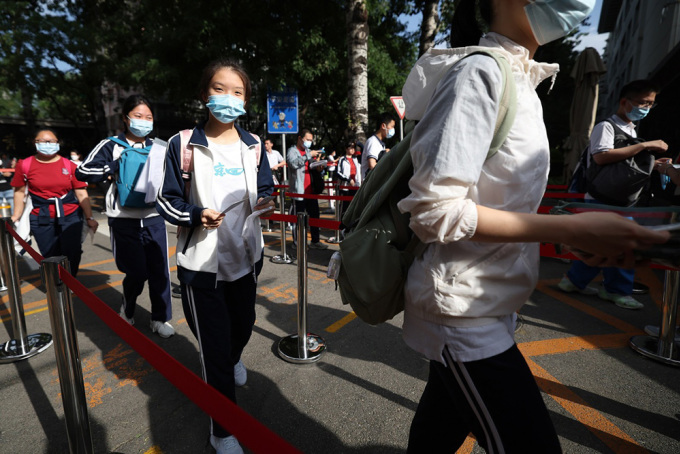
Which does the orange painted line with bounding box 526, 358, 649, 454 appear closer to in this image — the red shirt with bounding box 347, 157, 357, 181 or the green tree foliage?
the red shirt with bounding box 347, 157, 357, 181

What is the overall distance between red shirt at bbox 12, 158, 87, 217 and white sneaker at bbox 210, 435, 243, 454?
11.2 ft

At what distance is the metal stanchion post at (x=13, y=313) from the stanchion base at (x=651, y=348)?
5.03m

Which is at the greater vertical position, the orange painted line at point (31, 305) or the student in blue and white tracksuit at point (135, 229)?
the student in blue and white tracksuit at point (135, 229)

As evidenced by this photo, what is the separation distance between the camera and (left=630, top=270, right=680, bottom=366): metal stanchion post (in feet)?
10.2

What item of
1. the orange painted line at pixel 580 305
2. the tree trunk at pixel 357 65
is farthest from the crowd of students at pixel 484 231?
the tree trunk at pixel 357 65

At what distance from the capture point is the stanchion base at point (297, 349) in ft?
10.2

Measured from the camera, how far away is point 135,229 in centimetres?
350

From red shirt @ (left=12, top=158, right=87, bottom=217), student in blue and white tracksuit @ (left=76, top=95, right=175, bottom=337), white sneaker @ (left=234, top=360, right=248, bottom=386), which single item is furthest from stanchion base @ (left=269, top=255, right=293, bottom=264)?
white sneaker @ (left=234, top=360, right=248, bottom=386)

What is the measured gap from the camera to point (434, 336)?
1.16 meters

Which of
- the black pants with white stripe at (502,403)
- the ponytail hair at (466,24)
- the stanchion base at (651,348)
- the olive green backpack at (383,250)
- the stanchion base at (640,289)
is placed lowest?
the stanchion base at (640,289)

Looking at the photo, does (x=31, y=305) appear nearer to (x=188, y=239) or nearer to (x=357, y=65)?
(x=188, y=239)

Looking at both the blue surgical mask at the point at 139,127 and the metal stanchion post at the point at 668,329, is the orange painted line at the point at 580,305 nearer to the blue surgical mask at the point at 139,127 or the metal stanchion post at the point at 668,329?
the metal stanchion post at the point at 668,329

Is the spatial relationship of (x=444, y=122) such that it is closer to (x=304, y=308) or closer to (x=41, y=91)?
(x=304, y=308)

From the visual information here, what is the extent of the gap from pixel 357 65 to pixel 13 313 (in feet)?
25.1
